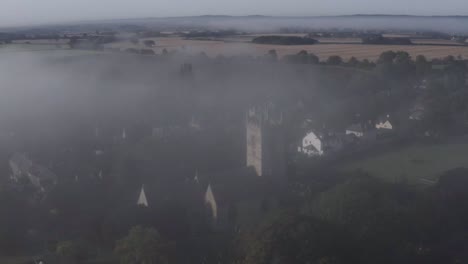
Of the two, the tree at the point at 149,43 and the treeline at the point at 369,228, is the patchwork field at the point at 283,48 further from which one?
the treeline at the point at 369,228

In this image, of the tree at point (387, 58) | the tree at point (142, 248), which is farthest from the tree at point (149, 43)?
the tree at point (142, 248)

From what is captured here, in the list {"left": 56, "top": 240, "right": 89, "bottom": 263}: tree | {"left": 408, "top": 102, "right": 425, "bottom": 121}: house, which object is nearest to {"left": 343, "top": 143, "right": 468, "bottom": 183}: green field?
{"left": 408, "top": 102, "right": 425, "bottom": 121}: house

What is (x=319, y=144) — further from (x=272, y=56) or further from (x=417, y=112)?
(x=272, y=56)

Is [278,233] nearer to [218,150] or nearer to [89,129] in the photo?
[218,150]

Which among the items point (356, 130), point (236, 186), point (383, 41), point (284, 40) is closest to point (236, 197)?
point (236, 186)

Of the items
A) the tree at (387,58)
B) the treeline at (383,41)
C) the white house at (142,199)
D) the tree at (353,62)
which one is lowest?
the white house at (142,199)
